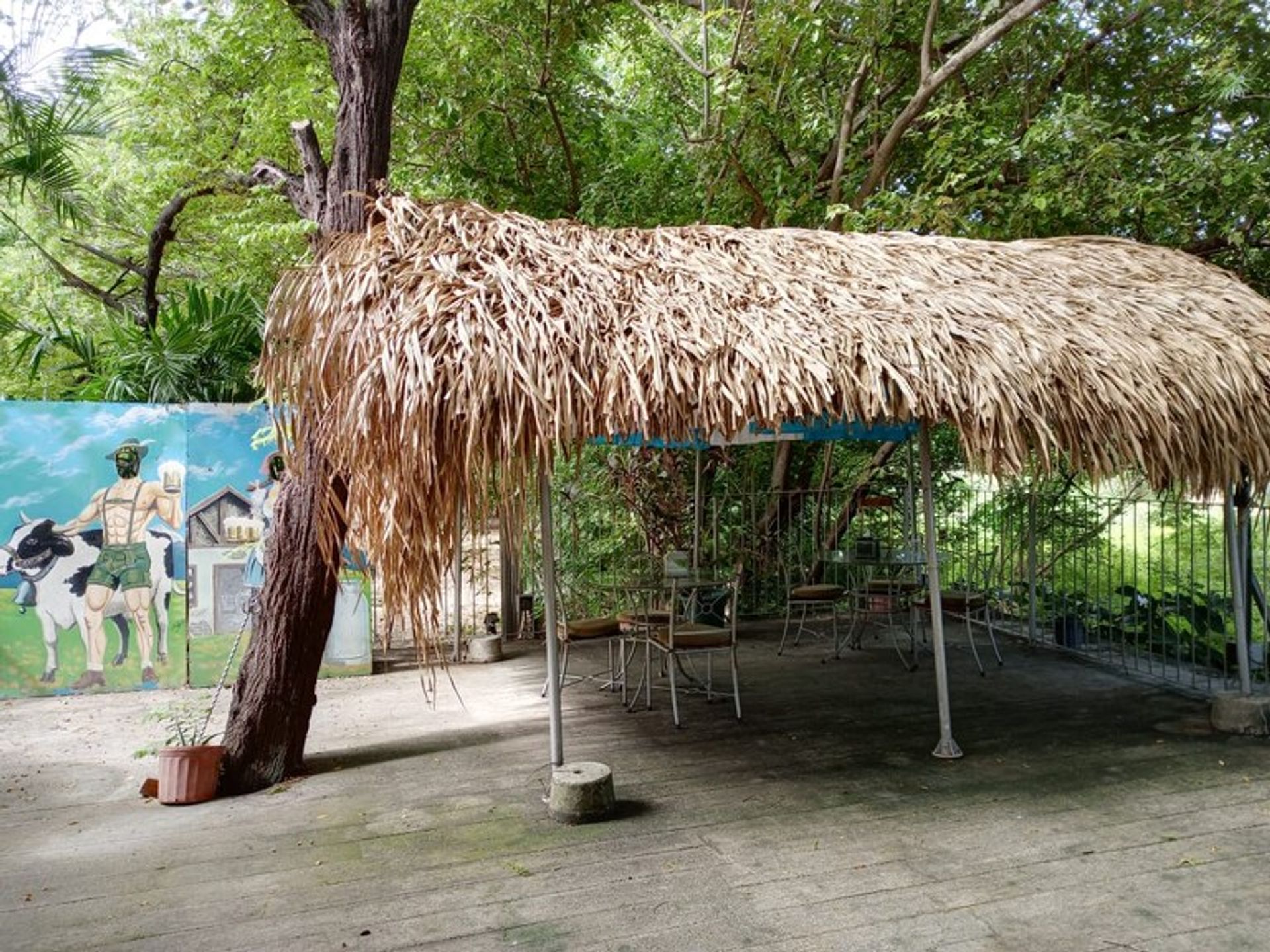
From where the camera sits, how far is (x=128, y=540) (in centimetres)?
664

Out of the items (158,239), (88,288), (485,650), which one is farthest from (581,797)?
(88,288)

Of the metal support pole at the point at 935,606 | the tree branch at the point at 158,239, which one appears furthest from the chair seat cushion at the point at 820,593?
the tree branch at the point at 158,239

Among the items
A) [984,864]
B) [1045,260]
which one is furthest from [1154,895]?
[1045,260]

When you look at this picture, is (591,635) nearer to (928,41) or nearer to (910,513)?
(910,513)

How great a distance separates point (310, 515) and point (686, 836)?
2.53 metres

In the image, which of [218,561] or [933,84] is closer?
[218,561]

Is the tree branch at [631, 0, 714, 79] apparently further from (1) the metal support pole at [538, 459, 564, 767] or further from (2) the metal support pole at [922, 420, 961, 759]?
(1) the metal support pole at [538, 459, 564, 767]

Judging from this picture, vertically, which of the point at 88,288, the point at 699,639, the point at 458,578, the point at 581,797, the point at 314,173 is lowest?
the point at 581,797

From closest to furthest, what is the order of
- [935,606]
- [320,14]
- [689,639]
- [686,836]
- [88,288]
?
[686,836]
[935,606]
[320,14]
[689,639]
[88,288]

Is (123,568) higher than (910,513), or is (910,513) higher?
(910,513)

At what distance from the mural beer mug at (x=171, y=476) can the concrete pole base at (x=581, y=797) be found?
429cm

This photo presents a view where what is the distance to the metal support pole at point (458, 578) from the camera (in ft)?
12.6

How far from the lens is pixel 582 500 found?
28.9ft

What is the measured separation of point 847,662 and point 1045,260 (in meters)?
3.49
